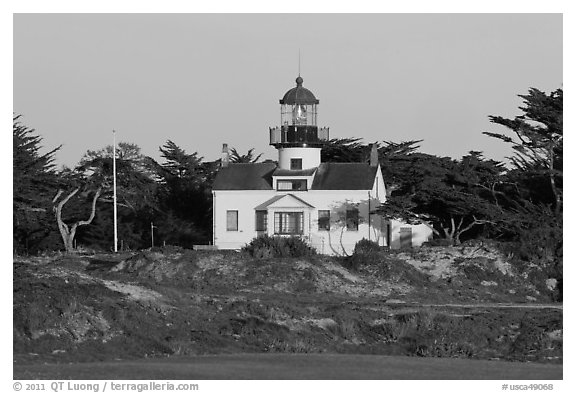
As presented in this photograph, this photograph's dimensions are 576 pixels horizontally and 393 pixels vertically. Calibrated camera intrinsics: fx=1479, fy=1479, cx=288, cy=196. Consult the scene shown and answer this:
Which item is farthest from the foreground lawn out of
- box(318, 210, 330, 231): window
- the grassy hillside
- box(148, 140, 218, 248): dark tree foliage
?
box(148, 140, 218, 248): dark tree foliage

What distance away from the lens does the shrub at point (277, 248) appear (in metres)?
49.3

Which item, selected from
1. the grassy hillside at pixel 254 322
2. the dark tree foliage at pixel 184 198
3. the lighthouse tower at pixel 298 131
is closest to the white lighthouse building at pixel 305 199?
the lighthouse tower at pixel 298 131


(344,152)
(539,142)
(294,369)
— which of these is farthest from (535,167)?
(294,369)

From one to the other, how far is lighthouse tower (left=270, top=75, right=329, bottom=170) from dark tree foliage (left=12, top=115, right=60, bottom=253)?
12336 millimetres

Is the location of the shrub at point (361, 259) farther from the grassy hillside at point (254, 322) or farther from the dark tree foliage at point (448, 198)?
the dark tree foliage at point (448, 198)

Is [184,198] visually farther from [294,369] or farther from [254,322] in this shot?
[294,369]

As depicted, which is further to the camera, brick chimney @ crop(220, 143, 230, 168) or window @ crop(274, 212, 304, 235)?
brick chimney @ crop(220, 143, 230, 168)

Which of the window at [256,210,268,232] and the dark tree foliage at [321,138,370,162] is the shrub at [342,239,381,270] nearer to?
the window at [256,210,268,232]

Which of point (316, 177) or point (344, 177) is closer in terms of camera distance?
point (344, 177)

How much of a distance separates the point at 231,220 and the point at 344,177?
5.62 m

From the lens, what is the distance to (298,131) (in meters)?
68.5

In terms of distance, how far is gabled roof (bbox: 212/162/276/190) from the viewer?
69.1 meters
